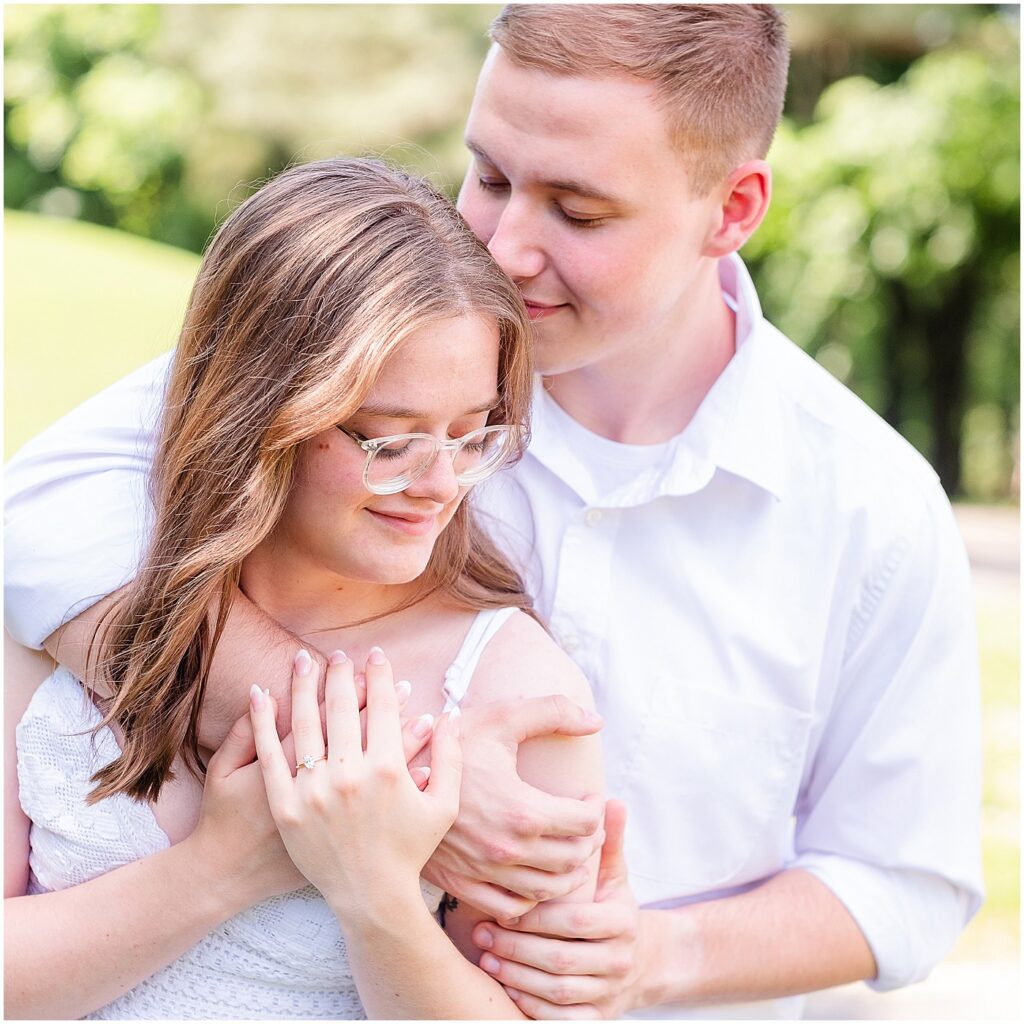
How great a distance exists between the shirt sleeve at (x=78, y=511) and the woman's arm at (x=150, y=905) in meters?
0.31

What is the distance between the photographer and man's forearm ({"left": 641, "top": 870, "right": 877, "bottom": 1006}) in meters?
2.13

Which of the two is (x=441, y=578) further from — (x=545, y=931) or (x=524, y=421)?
(x=545, y=931)

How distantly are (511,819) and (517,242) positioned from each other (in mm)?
934

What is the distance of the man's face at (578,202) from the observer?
2119mm

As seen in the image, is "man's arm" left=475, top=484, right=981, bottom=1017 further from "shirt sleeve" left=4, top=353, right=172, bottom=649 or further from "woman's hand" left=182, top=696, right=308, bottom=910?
"shirt sleeve" left=4, top=353, right=172, bottom=649

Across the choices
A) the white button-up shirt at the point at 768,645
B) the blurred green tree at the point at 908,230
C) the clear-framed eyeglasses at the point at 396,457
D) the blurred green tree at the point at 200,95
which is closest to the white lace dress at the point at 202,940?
the clear-framed eyeglasses at the point at 396,457

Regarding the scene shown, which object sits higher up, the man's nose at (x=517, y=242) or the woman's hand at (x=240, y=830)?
the man's nose at (x=517, y=242)

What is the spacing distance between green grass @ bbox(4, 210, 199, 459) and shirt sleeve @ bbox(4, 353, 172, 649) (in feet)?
16.2

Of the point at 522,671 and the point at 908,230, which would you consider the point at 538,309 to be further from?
the point at 908,230

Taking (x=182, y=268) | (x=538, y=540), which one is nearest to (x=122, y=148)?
(x=182, y=268)

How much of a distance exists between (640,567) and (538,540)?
18cm

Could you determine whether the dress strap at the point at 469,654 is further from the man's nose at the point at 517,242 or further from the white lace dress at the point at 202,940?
the man's nose at the point at 517,242

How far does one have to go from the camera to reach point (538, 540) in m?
2.29

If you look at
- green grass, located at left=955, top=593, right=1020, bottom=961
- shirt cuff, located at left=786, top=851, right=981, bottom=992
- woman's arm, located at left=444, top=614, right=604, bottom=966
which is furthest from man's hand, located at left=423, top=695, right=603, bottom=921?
green grass, located at left=955, top=593, right=1020, bottom=961
